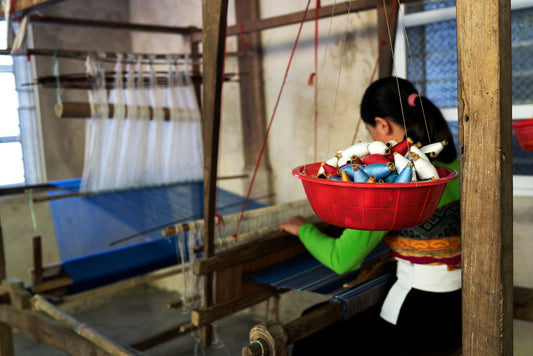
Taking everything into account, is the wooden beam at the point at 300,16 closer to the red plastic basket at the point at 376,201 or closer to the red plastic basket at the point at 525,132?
the red plastic basket at the point at 525,132

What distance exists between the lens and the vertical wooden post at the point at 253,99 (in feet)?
13.7

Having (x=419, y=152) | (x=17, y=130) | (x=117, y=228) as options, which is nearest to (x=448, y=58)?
(x=419, y=152)

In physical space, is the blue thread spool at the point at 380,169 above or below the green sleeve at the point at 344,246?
above

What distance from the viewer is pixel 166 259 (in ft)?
10.1

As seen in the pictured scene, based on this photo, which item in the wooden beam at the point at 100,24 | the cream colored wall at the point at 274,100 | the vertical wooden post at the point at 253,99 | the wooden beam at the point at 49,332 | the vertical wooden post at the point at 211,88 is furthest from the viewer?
the vertical wooden post at the point at 253,99

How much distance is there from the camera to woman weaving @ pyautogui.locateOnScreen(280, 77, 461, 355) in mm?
1767

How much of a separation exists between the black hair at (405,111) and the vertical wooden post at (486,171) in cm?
61

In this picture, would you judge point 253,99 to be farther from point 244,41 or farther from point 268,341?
point 268,341

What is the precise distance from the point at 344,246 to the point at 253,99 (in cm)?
255

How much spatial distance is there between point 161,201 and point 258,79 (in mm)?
1399

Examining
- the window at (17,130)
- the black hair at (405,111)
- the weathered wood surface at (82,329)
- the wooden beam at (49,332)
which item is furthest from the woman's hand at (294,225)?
the window at (17,130)

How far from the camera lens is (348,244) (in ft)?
6.33

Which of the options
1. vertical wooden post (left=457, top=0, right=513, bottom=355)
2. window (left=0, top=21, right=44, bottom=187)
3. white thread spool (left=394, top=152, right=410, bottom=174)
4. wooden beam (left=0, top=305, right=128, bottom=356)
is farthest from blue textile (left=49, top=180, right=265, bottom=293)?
vertical wooden post (left=457, top=0, right=513, bottom=355)

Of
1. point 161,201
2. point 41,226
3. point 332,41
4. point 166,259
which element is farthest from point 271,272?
point 41,226
